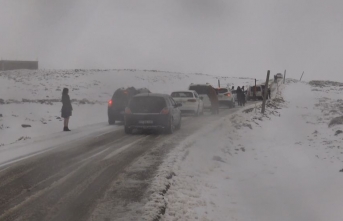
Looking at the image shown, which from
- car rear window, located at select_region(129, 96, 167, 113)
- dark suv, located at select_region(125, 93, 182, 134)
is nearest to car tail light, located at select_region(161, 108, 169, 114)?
dark suv, located at select_region(125, 93, 182, 134)

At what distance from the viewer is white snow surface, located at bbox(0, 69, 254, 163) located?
14.4 metres

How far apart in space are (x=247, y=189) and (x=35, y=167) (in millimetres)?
4784

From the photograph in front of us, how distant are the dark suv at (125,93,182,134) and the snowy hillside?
4013 mm

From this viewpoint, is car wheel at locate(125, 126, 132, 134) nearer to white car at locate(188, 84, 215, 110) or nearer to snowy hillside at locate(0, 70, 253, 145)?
snowy hillside at locate(0, 70, 253, 145)

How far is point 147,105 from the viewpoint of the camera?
15164 mm

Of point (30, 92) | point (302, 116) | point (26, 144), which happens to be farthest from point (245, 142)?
point (30, 92)

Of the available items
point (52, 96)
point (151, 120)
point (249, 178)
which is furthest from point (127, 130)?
point (52, 96)

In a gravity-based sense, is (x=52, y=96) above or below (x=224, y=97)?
below

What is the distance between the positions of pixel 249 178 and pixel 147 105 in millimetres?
6508

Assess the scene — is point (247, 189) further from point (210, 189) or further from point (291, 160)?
point (291, 160)

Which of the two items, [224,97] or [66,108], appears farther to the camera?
[224,97]

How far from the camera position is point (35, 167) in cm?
903

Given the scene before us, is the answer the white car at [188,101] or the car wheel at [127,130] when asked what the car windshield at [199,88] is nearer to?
the white car at [188,101]

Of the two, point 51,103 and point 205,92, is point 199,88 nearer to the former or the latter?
point 205,92
